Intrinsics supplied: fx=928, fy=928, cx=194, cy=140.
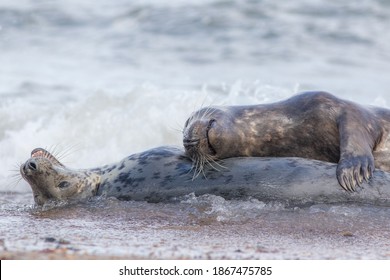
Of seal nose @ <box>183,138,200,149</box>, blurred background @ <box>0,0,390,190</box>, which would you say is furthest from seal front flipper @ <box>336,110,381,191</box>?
blurred background @ <box>0,0,390,190</box>

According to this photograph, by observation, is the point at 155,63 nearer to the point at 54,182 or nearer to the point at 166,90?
the point at 166,90

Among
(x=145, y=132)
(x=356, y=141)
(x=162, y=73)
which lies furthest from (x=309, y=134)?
(x=162, y=73)

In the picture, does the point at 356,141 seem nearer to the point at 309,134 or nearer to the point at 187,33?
the point at 309,134

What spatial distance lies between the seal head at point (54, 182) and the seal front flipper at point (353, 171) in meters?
1.91

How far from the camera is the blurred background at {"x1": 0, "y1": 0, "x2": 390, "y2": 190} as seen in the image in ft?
35.4

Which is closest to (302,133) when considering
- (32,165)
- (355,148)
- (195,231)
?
(355,148)

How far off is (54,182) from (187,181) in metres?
1.05

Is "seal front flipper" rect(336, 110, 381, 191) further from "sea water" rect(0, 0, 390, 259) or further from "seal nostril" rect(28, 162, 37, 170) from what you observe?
"seal nostril" rect(28, 162, 37, 170)

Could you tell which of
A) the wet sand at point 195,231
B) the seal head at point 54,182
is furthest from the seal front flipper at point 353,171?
the seal head at point 54,182

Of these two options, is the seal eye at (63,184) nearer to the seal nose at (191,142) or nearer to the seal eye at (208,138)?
the seal nose at (191,142)

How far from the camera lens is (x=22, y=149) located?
10328 millimetres

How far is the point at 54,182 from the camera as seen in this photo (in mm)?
6941

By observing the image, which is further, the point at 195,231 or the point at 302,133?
the point at 302,133

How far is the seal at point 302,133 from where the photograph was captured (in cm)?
636
